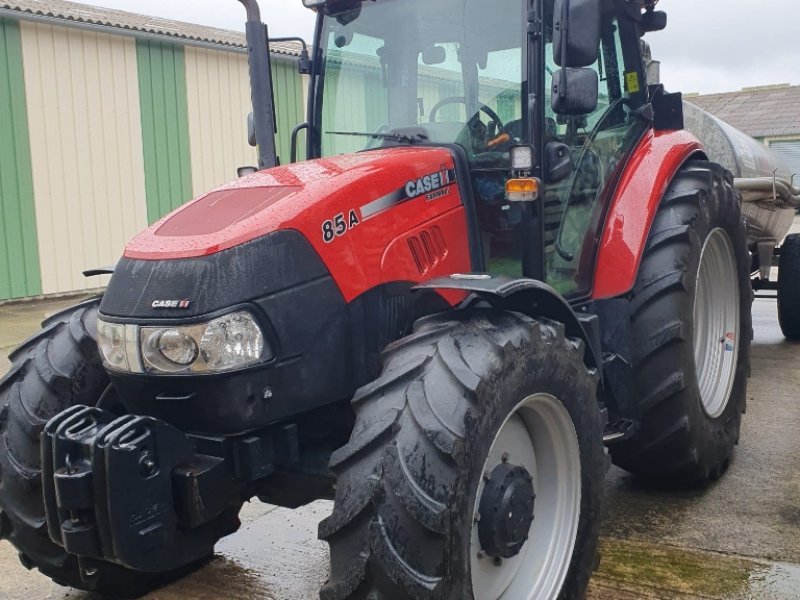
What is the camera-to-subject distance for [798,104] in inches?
1155

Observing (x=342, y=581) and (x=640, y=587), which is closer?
(x=342, y=581)

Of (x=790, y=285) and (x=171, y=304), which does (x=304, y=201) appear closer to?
(x=171, y=304)

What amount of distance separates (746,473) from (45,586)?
11.1 ft

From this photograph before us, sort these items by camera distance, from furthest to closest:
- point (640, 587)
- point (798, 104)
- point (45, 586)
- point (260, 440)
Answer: point (798, 104) → point (45, 586) → point (640, 587) → point (260, 440)

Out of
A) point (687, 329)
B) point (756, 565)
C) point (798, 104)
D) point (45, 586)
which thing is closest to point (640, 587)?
point (756, 565)

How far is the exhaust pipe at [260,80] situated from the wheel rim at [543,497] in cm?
172

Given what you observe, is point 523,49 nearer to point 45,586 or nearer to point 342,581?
point 342,581

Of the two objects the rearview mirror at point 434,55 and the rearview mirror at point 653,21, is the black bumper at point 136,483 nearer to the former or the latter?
the rearview mirror at point 434,55

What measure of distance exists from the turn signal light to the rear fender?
1.43ft

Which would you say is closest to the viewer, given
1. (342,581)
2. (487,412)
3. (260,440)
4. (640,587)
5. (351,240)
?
(342,581)

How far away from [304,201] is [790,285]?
5992 millimetres

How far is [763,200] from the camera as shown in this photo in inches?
276

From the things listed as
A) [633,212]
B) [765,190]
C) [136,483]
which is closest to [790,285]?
[765,190]

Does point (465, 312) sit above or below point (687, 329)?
above
